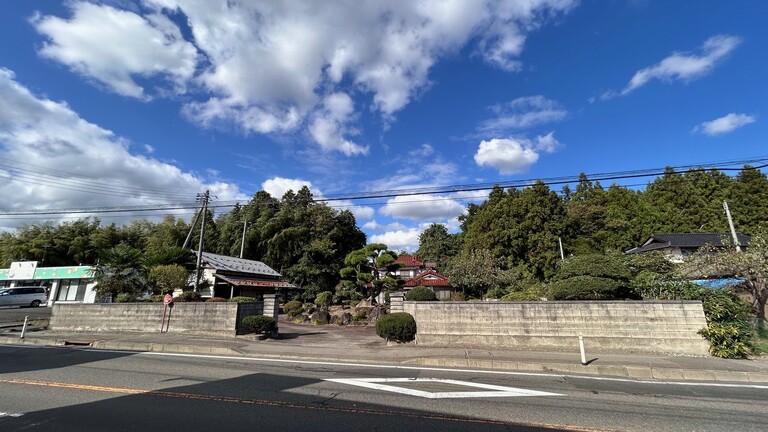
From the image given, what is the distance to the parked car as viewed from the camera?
31.4m

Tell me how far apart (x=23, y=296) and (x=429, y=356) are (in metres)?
41.0

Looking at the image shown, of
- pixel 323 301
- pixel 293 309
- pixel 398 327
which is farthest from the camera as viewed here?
pixel 323 301

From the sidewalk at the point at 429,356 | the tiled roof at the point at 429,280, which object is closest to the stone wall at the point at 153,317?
the sidewalk at the point at 429,356

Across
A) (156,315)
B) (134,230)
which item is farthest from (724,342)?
(134,230)

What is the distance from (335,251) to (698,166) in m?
30.0

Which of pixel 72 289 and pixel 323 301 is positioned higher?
pixel 72 289

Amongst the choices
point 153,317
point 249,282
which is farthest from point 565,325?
point 249,282

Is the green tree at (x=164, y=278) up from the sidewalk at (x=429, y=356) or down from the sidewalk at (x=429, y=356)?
up

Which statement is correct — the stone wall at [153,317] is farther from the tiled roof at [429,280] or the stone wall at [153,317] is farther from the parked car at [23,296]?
the parked car at [23,296]

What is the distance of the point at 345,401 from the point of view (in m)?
5.85

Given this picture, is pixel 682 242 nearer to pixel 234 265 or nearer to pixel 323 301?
pixel 323 301

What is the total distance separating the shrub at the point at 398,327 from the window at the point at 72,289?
3741 cm

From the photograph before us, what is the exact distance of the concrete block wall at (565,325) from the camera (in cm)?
1088

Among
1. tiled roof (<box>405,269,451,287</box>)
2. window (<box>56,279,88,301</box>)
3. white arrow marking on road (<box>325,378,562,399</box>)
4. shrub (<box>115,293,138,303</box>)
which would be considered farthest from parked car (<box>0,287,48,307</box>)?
white arrow marking on road (<box>325,378,562,399</box>)
